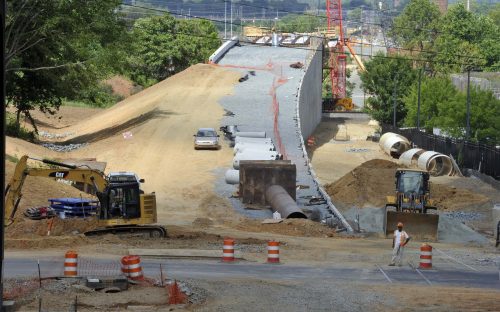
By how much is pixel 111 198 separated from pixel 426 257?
11.0m

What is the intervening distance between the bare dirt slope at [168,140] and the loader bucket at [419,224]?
9436mm

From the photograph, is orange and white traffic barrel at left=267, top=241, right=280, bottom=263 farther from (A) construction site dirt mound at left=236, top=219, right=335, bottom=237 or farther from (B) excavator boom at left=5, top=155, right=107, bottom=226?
(A) construction site dirt mound at left=236, top=219, right=335, bottom=237

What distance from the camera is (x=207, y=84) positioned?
333 ft

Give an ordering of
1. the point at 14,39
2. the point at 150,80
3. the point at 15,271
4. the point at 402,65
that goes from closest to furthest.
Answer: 1. the point at 15,271
2. the point at 14,39
3. the point at 402,65
4. the point at 150,80

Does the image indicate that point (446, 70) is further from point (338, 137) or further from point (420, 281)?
point (420, 281)

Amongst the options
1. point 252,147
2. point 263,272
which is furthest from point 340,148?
point 263,272

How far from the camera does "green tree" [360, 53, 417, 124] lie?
12100cm

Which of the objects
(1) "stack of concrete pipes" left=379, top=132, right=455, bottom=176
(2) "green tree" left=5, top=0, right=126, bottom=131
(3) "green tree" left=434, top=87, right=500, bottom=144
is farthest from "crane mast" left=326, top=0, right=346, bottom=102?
(2) "green tree" left=5, top=0, right=126, bottom=131

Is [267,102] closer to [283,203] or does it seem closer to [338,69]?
[283,203]

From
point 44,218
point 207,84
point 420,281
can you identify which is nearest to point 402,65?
point 207,84

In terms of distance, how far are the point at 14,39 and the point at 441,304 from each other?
36.1 m

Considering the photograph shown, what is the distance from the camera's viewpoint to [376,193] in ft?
184

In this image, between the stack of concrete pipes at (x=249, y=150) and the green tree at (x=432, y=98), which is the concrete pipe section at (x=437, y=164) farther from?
the green tree at (x=432, y=98)

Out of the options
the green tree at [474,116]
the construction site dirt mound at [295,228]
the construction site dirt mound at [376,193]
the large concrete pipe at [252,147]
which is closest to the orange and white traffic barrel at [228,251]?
the construction site dirt mound at [295,228]
